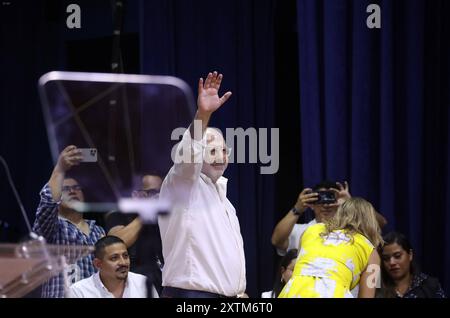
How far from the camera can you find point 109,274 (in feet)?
10.2

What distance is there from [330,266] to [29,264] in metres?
1.10

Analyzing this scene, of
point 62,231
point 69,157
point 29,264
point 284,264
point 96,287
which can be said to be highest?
point 69,157

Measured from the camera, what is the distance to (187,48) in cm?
431

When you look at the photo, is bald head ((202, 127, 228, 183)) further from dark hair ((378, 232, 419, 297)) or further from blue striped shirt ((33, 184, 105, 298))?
dark hair ((378, 232, 419, 297))

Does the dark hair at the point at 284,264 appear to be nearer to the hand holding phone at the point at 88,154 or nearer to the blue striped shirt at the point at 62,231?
the blue striped shirt at the point at 62,231

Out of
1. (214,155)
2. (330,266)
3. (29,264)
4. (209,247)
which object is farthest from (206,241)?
(29,264)

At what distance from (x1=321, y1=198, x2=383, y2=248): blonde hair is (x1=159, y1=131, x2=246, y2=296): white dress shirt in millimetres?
337

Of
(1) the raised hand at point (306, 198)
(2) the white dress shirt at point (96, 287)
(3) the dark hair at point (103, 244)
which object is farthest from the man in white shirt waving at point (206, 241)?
(1) the raised hand at point (306, 198)

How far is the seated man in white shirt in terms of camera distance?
2.89 metres

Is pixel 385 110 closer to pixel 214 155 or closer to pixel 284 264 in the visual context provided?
pixel 284 264

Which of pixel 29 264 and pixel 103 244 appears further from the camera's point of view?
pixel 103 244

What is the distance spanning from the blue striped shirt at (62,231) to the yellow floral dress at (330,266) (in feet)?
2.43
